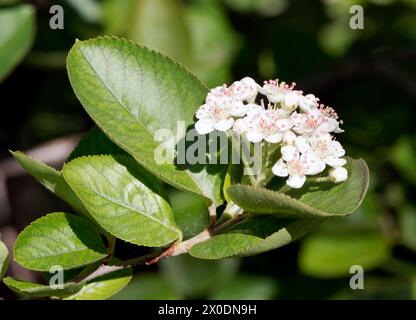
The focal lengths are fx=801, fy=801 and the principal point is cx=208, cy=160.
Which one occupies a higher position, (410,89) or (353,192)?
(410,89)

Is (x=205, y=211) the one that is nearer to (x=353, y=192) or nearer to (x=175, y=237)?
(x=175, y=237)

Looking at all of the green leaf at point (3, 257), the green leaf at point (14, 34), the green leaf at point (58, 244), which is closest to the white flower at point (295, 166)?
the green leaf at point (58, 244)

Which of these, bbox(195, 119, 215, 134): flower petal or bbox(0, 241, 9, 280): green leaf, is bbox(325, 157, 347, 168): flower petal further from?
bbox(0, 241, 9, 280): green leaf

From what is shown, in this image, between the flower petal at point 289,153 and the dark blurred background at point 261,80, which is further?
the dark blurred background at point 261,80

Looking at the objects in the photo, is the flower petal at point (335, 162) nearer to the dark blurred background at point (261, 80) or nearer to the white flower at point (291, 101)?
the white flower at point (291, 101)

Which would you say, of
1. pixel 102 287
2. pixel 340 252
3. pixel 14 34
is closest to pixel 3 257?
pixel 102 287

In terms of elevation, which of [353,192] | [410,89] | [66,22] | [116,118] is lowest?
[353,192]
